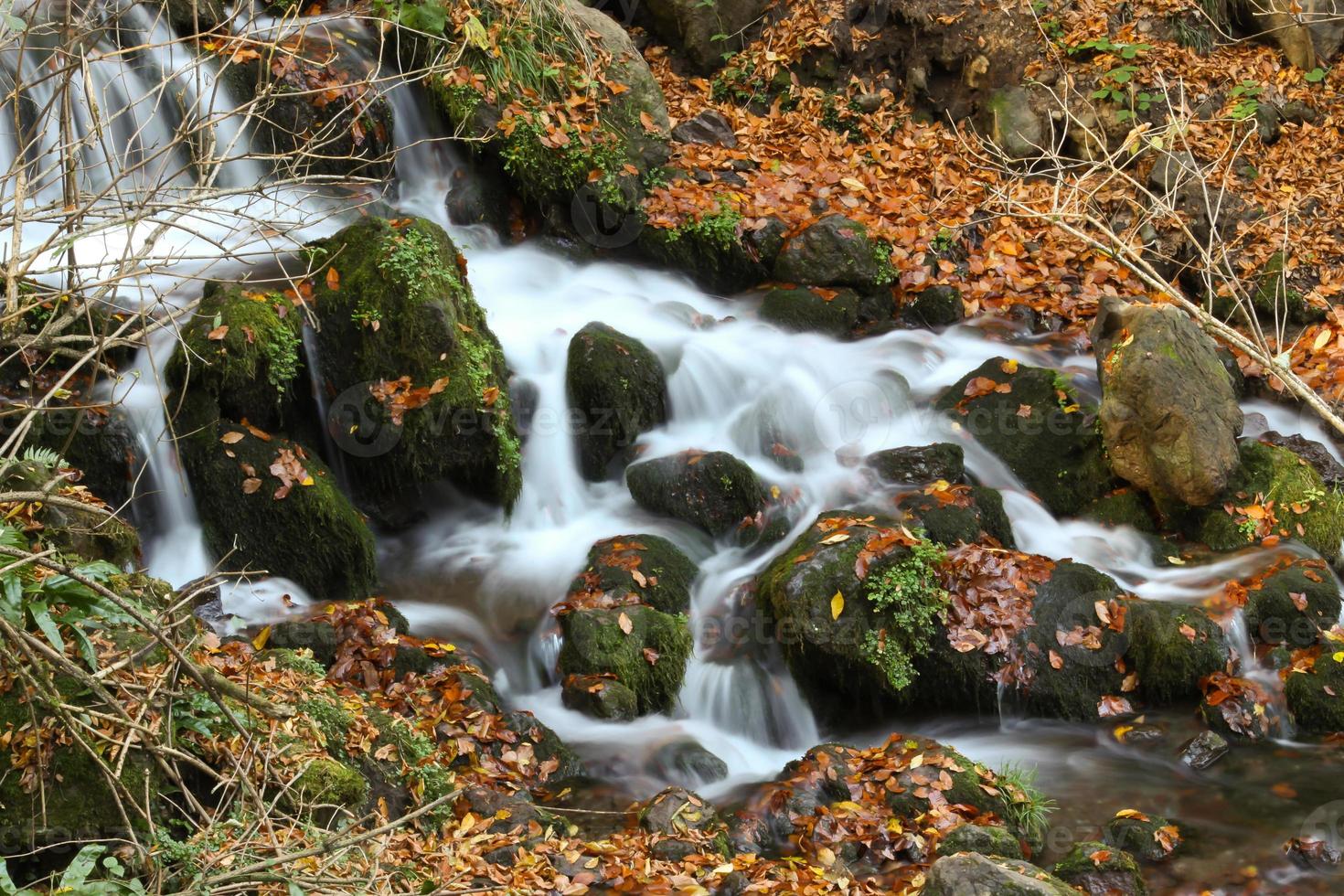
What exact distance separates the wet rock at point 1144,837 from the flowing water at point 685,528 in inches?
4.2

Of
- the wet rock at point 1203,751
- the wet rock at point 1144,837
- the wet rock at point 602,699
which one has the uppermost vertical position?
the wet rock at point 602,699

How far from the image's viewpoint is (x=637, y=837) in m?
5.11

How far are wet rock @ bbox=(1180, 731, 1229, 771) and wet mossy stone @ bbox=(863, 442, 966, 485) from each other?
2.45 metres

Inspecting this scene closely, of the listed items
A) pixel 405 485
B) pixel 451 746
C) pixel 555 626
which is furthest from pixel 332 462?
pixel 451 746

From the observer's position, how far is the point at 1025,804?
5672 mm

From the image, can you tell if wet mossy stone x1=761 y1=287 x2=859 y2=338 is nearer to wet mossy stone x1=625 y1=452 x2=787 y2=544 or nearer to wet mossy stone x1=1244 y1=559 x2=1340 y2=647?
wet mossy stone x1=625 y1=452 x2=787 y2=544

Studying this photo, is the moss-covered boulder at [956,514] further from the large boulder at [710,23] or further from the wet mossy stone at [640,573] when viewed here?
the large boulder at [710,23]

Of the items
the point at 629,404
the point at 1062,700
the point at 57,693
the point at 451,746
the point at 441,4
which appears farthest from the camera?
the point at 441,4

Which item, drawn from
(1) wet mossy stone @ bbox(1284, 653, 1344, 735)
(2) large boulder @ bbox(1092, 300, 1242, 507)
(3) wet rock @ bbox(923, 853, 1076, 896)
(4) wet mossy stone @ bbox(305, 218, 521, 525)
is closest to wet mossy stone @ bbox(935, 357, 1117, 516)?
(2) large boulder @ bbox(1092, 300, 1242, 507)

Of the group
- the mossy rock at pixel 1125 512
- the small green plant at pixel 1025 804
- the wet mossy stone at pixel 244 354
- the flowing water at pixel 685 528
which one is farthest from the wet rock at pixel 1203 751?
the wet mossy stone at pixel 244 354

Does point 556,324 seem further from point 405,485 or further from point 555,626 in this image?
point 555,626

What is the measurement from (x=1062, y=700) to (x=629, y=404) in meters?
3.55

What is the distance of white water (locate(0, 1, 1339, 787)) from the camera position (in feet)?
21.8

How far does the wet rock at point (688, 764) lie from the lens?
5.99 m
